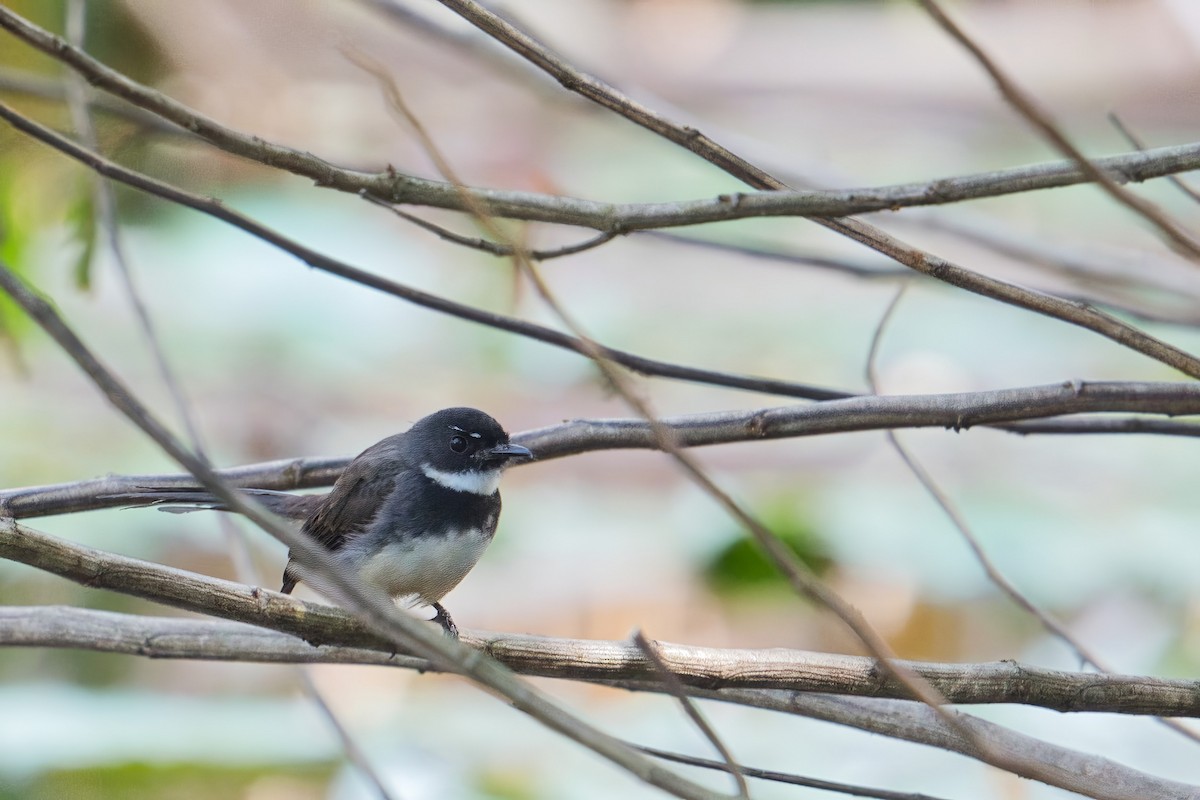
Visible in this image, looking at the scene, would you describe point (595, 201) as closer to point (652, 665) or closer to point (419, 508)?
point (652, 665)

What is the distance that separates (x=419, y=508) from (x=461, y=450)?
0.21m

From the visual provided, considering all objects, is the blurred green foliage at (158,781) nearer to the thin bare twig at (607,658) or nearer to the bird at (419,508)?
the bird at (419,508)

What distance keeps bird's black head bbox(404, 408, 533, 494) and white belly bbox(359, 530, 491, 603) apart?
18 centimetres

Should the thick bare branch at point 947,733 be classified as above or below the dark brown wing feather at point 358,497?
below

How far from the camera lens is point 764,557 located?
580 cm

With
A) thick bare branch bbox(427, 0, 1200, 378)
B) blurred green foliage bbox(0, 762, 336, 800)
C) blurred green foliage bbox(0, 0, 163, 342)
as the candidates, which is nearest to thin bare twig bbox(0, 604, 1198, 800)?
thick bare branch bbox(427, 0, 1200, 378)

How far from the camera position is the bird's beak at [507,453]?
2946 mm

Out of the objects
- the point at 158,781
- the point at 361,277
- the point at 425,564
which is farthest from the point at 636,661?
the point at 158,781

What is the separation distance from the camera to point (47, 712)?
5.36 meters

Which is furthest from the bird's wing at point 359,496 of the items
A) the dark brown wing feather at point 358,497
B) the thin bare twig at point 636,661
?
the thin bare twig at point 636,661

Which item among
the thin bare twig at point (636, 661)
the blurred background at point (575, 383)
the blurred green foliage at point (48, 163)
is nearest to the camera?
the thin bare twig at point (636, 661)

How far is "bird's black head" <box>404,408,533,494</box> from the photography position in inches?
137

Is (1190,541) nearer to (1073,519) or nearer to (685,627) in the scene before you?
(1073,519)

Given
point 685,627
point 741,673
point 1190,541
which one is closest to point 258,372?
point 685,627
